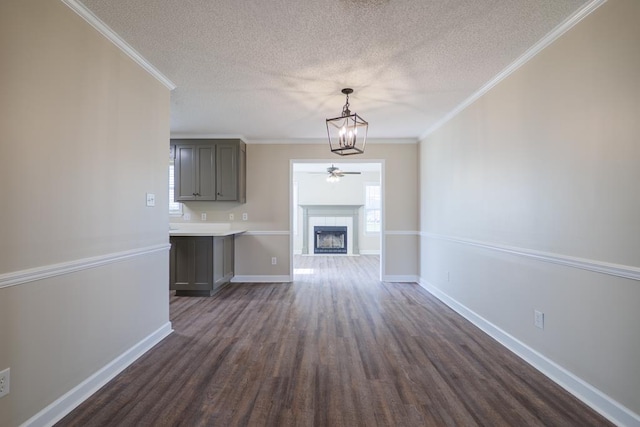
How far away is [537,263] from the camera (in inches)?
A: 90.6

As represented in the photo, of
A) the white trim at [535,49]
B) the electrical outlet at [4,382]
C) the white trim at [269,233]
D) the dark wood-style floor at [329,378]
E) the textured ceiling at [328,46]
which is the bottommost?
the dark wood-style floor at [329,378]

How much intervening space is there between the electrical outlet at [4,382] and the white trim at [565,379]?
10.4ft

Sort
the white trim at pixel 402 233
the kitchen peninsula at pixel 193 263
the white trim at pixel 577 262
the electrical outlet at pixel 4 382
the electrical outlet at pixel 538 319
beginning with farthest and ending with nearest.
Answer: the white trim at pixel 402 233, the kitchen peninsula at pixel 193 263, the electrical outlet at pixel 538 319, the white trim at pixel 577 262, the electrical outlet at pixel 4 382

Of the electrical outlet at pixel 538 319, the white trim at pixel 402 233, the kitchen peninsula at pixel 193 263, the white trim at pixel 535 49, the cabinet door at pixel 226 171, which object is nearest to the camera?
the white trim at pixel 535 49

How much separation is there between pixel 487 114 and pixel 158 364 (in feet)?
12.2

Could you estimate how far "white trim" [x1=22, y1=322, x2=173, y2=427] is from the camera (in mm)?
1626

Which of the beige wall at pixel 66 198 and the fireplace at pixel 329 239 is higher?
the beige wall at pixel 66 198

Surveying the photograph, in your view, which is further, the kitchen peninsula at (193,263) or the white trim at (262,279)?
the white trim at (262,279)

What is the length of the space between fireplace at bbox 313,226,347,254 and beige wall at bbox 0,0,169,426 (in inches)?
259

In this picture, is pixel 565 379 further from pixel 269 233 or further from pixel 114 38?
pixel 269 233

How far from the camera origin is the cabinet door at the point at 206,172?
4.83 metres

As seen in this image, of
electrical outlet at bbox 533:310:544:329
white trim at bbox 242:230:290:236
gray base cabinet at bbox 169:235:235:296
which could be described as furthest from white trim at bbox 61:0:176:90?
electrical outlet at bbox 533:310:544:329

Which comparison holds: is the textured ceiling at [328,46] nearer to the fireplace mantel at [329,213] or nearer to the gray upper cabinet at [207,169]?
the gray upper cabinet at [207,169]

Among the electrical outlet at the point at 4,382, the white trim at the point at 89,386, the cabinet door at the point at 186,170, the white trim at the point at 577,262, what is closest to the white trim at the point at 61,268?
the electrical outlet at the point at 4,382
